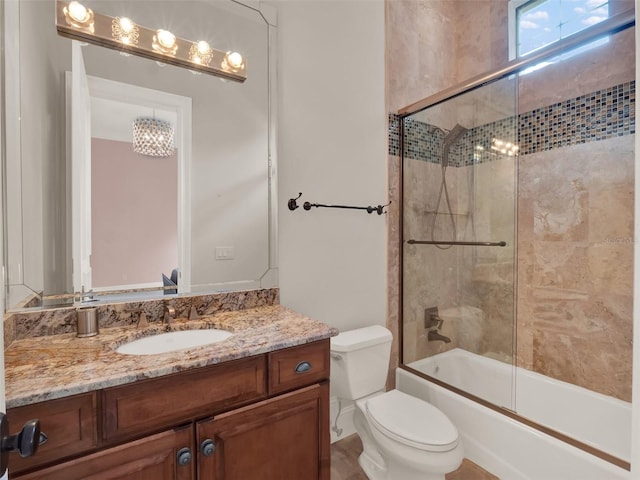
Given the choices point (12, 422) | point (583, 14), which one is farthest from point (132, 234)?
point (583, 14)

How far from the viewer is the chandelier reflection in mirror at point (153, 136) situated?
4.79 feet

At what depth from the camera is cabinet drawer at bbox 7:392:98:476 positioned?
30.8 inches

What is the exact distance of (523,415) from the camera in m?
1.85

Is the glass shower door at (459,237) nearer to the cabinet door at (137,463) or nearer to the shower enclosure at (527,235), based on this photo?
the shower enclosure at (527,235)

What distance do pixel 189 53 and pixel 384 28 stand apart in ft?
A: 4.44

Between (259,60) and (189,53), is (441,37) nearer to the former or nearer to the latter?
(259,60)

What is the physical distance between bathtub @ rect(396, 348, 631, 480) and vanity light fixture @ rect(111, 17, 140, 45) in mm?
2419

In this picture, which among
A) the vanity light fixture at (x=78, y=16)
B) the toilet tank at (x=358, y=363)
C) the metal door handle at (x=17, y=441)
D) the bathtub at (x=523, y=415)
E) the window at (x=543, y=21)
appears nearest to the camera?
the metal door handle at (x=17, y=441)

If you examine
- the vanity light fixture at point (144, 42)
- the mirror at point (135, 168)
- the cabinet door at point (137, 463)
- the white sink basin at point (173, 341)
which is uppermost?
the vanity light fixture at point (144, 42)

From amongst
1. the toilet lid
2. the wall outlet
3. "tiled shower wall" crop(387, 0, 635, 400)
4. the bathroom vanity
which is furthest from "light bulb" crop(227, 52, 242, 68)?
the toilet lid

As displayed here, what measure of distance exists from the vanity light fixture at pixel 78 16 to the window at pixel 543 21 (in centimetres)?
253

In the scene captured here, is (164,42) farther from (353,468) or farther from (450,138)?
(353,468)

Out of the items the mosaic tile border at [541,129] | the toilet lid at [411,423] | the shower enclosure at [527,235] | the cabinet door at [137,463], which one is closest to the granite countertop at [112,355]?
the cabinet door at [137,463]

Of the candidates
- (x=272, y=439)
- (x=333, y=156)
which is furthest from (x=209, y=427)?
(x=333, y=156)
